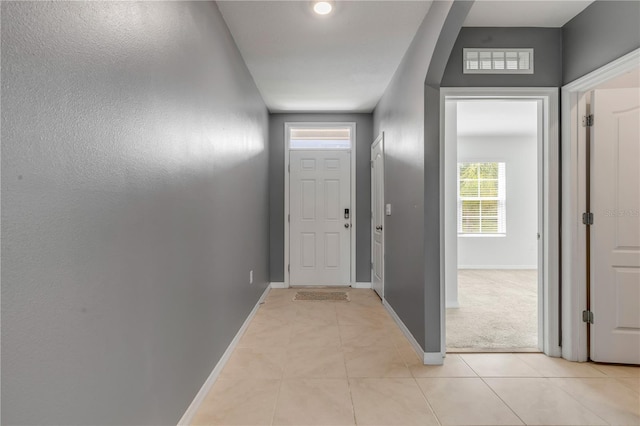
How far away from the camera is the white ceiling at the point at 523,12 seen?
2246 mm

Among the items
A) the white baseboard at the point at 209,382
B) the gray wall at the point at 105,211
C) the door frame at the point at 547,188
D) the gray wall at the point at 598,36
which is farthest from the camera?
the door frame at the point at 547,188

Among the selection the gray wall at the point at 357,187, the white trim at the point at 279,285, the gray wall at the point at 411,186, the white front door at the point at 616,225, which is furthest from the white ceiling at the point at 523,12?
the white trim at the point at 279,285

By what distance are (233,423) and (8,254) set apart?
1.42 metres

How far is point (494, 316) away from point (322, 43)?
3225mm

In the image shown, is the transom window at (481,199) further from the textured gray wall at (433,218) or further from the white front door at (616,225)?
the textured gray wall at (433,218)

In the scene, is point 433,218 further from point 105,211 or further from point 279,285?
point 279,285

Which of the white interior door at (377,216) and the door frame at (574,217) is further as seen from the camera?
the white interior door at (377,216)

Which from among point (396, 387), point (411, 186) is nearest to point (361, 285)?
point (411, 186)

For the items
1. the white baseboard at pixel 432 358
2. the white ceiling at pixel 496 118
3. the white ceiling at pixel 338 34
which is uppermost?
the white ceiling at pixel 496 118

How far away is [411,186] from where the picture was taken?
2.76m

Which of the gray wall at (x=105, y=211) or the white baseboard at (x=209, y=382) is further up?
the gray wall at (x=105, y=211)

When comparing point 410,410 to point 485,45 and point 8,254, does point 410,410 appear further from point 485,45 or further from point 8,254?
point 485,45

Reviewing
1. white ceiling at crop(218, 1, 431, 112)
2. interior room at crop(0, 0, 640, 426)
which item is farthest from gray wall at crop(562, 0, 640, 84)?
white ceiling at crop(218, 1, 431, 112)

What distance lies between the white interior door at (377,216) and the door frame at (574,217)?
187 centimetres
